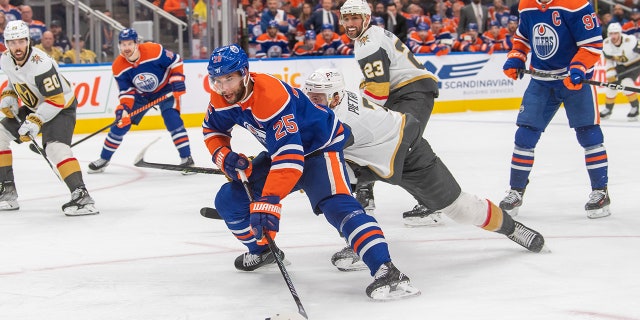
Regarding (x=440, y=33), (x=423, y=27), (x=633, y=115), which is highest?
(x=423, y=27)

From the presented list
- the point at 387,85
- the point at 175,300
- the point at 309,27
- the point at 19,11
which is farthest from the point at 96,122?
the point at 175,300

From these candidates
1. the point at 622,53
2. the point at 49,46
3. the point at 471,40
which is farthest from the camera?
the point at 471,40

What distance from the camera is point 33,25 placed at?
31.6 ft

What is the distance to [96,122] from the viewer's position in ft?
30.7

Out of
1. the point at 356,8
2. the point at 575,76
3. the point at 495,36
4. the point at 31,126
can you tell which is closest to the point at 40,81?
the point at 31,126

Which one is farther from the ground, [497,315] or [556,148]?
[497,315]

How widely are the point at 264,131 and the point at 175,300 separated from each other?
67 centimetres

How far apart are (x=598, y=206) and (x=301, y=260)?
1755 millimetres

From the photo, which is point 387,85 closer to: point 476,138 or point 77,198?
point 77,198

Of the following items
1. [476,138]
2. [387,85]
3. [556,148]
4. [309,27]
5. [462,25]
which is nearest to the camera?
[387,85]

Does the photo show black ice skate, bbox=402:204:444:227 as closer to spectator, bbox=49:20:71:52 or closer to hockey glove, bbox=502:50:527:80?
hockey glove, bbox=502:50:527:80

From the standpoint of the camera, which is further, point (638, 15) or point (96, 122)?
point (638, 15)

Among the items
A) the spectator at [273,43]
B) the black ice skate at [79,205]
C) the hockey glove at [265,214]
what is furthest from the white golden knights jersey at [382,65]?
the spectator at [273,43]

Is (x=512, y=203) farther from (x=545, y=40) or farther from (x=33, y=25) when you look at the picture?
(x=33, y=25)
